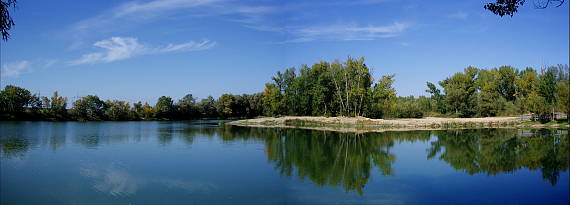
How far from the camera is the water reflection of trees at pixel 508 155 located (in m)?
9.66

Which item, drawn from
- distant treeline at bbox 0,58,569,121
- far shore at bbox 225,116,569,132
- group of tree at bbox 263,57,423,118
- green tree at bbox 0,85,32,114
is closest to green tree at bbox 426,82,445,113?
distant treeline at bbox 0,58,569,121

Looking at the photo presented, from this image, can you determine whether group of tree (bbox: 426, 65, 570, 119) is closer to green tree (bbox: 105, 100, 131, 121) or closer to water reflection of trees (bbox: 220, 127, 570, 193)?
water reflection of trees (bbox: 220, 127, 570, 193)

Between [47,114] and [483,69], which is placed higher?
[483,69]

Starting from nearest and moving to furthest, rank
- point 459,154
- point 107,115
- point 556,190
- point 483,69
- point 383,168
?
point 556,190
point 383,168
point 459,154
point 483,69
point 107,115

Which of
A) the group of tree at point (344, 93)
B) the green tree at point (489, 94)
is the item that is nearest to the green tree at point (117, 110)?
the group of tree at point (344, 93)

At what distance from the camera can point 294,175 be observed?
902cm

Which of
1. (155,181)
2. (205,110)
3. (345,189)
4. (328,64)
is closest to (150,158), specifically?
(155,181)

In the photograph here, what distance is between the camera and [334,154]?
12711mm

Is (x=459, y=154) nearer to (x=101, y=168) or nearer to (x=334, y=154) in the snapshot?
(x=334, y=154)

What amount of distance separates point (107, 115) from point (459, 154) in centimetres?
4997

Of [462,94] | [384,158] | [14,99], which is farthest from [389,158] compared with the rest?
[14,99]

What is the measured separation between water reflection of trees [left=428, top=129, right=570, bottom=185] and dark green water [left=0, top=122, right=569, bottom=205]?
0.03 m

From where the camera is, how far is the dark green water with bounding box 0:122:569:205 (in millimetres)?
7055

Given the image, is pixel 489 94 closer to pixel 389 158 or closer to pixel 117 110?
pixel 389 158
